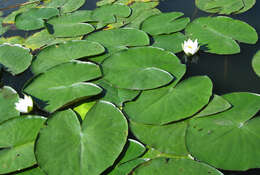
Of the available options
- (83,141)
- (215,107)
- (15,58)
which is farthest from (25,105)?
(215,107)

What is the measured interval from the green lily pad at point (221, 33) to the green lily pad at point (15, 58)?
185cm

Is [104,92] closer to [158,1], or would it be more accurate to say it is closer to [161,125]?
[161,125]

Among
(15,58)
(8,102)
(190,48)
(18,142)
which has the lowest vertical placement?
(18,142)

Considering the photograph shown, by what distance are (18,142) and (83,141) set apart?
0.53 meters

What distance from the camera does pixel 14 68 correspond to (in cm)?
263

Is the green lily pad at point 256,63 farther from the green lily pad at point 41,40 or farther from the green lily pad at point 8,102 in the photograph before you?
the green lily pad at point 8,102

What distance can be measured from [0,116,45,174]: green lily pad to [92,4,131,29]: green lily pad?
1713 millimetres

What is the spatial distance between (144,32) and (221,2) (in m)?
1.24

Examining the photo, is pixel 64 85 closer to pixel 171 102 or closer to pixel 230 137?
pixel 171 102

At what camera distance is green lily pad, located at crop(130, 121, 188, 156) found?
5.50 feet

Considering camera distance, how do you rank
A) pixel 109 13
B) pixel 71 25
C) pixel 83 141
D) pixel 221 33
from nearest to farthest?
pixel 83 141 → pixel 221 33 → pixel 71 25 → pixel 109 13

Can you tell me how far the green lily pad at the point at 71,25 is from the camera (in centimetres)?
308

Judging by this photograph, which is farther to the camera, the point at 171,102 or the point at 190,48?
the point at 190,48

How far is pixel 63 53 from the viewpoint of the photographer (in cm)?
266
